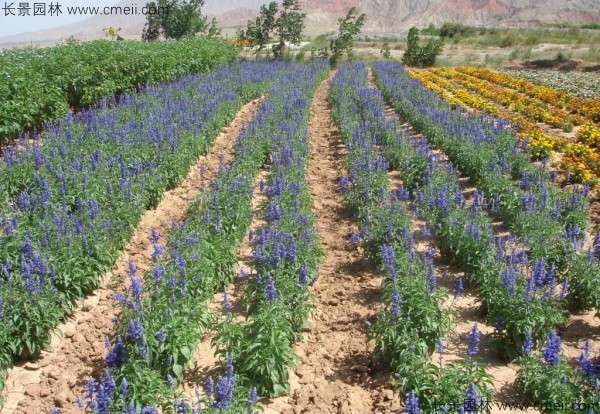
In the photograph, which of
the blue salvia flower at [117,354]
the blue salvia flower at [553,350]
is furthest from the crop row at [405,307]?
the blue salvia flower at [117,354]

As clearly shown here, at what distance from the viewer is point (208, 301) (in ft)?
22.1

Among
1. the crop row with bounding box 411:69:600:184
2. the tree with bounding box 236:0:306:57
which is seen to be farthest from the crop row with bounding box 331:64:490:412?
the tree with bounding box 236:0:306:57

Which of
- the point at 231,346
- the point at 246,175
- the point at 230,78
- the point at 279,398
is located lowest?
the point at 279,398

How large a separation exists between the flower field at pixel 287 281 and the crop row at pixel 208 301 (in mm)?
30

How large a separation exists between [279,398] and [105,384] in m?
1.77

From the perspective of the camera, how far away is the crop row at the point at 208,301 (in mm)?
4723

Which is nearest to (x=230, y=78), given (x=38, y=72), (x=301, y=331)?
(x=38, y=72)

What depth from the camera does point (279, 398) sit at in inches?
212

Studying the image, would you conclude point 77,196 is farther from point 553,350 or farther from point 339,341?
point 553,350

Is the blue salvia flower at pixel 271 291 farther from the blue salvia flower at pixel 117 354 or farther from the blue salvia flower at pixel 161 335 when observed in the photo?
the blue salvia flower at pixel 117 354

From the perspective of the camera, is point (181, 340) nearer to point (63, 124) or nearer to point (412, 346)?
point (412, 346)

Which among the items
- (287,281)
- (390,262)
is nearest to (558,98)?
(390,262)

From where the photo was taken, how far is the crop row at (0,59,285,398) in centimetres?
556

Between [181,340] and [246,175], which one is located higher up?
[246,175]
